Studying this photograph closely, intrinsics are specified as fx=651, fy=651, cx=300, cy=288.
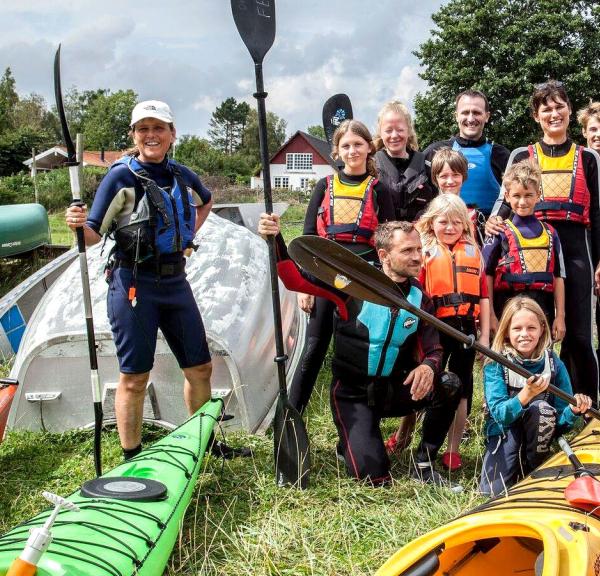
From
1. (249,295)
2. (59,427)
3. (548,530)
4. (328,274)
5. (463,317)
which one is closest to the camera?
(548,530)

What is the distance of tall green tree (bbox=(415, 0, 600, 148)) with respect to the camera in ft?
85.2

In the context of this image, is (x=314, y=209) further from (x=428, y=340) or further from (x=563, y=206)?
(x=563, y=206)

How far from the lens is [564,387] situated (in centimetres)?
323

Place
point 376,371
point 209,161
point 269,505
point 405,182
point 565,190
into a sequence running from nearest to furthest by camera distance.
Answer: point 269,505, point 376,371, point 565,190, point 405,182, point 209,161

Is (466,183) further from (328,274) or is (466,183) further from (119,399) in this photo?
(119,399)

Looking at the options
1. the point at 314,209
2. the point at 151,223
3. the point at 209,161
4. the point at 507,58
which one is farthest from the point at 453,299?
the point at 209,161

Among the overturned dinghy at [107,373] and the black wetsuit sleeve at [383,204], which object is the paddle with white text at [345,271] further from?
the overturned dinghy at [107,373]

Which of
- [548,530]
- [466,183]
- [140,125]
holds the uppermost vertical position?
[140,125]

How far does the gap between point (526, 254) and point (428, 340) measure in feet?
2.69

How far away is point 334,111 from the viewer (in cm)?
565

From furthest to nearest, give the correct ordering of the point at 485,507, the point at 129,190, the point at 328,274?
the point at 129,190, the point at 328,274, the point at 485,507

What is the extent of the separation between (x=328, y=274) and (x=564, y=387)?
52.8 inches

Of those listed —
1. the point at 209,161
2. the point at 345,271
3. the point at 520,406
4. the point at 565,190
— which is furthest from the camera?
the point at 209,161

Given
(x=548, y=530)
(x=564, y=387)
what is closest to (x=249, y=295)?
(x=564, y=387)
